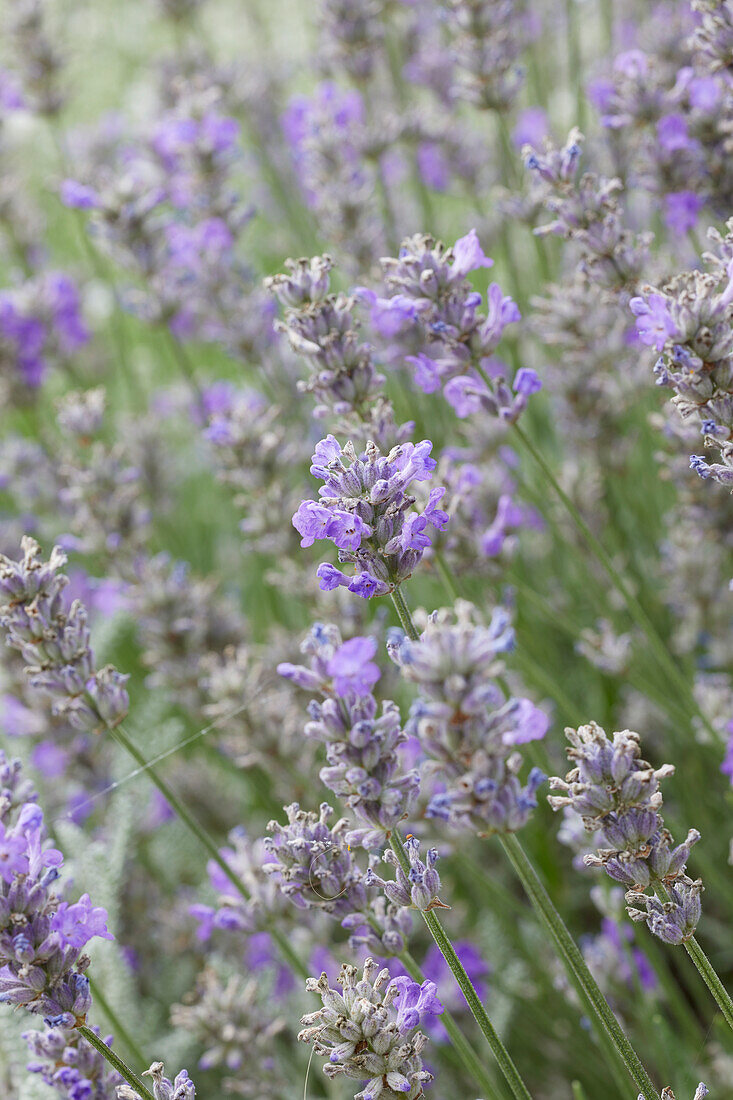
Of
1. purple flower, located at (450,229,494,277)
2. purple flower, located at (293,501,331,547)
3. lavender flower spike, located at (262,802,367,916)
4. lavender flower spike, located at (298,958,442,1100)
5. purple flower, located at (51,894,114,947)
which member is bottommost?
lavender flower spike, located at (298,958,442,1100)

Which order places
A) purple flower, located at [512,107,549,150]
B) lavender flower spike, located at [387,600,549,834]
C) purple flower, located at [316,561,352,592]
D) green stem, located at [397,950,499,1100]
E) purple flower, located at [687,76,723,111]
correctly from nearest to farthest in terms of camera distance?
lavender flower spike, located at [387,600,549,834] → purple flower, located at [316,561,352,592] → green stem, located at [397,950,499,1100] → purple flower, located at [687,76,723,111] → purple flower, located at [512,107,549,150]

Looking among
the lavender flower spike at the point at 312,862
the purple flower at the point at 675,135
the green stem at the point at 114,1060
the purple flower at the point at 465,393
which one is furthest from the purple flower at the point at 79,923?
the purple flower at the point at 675,135

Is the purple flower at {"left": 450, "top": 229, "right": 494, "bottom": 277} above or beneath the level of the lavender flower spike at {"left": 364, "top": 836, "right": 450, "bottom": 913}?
above

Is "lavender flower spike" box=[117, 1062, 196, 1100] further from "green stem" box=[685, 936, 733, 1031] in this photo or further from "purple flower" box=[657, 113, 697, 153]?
"purple flower" box=[657, 113, 697, 153]

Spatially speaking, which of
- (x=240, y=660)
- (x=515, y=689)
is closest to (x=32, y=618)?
(x=240, y=660)

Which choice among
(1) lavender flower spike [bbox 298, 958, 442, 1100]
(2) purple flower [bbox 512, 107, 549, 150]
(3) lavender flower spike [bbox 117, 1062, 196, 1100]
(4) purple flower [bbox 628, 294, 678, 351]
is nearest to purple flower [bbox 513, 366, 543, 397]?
(4) purple flower [bbox 628, 294, 678, 351]

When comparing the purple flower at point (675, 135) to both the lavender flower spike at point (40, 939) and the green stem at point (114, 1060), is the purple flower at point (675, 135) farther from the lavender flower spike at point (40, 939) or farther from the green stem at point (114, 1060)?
the green stem at point (114, 1060)
